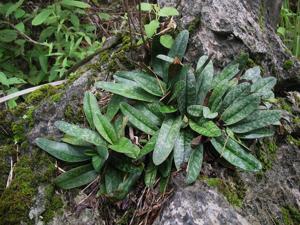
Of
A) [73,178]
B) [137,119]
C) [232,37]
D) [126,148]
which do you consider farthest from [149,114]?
[232,37]

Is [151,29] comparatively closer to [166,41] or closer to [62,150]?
[166,41]

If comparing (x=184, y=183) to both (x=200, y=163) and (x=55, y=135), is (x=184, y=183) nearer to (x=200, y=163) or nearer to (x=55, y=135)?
(x=200, y=163)

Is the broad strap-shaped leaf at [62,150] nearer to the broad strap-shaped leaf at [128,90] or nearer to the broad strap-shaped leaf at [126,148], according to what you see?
the broad strap-shaped leaf at [126,148]

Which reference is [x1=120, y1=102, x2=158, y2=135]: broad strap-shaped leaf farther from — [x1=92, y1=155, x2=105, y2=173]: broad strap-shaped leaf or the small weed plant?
the small weed plant

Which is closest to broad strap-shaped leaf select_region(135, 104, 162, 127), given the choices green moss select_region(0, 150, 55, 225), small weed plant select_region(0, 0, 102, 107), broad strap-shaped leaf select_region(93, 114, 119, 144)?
broad strap-shaped leaf select_region(93, 114, 119, 144)

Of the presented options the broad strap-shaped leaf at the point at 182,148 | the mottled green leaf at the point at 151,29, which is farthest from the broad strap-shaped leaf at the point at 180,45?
the broad strap-shaped leaf at the point at 182,148

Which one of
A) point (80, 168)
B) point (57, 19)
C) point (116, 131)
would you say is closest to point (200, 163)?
point (116, 131)
